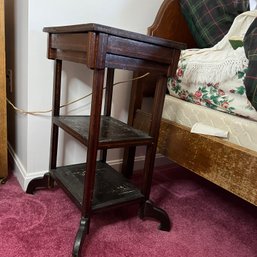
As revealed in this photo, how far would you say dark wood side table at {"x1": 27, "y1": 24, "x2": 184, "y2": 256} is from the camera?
0.68m

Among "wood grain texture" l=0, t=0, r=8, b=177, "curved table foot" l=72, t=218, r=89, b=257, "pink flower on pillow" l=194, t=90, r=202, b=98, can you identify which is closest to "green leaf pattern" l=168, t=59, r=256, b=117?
"pink flower on pillow" l=194, t=90, r=202, b=98

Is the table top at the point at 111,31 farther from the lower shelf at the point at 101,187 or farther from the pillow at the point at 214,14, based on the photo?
the lower shelf at the point at 101,187

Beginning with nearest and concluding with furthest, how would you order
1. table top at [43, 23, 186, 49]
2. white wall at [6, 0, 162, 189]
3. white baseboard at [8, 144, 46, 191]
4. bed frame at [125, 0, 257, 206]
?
1. table top at [43, 23, 186, 49]
2. bed frame at [125, 0, 257, 206]
3. white wall at [6, 0, 162, 189]
4. white baseboard at [8, 144, 46, 191]

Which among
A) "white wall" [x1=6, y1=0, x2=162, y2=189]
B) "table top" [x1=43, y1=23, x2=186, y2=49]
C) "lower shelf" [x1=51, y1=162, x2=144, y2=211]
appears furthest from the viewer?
"white wall" [x1=6, y1=0, x2=162, y2=189]

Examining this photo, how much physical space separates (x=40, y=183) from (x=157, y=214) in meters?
0.49

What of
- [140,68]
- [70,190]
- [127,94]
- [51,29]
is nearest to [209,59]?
[140,68]

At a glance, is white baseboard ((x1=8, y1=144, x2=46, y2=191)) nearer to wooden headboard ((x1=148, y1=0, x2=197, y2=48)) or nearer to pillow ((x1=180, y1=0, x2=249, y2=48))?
wooden headboard ((x1=148, y1=0, x2=197, y2=48))

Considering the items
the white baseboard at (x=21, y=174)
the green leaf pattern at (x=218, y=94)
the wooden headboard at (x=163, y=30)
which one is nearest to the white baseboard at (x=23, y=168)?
the white baseboard at (x=21, y=174)

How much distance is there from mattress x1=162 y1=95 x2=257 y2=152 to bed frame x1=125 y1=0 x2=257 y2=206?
1.0 inches

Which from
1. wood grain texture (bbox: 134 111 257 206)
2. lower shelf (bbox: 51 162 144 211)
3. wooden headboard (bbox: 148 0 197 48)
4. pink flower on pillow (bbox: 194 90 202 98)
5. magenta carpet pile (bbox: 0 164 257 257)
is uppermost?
wooden headboard (bbox: 148 0 197 48)

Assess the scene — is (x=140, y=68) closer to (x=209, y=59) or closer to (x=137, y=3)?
(x=209, y=59)

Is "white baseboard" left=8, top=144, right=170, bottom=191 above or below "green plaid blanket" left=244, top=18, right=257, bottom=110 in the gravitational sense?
below

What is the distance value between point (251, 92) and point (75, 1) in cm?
73

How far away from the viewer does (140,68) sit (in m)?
0.77
